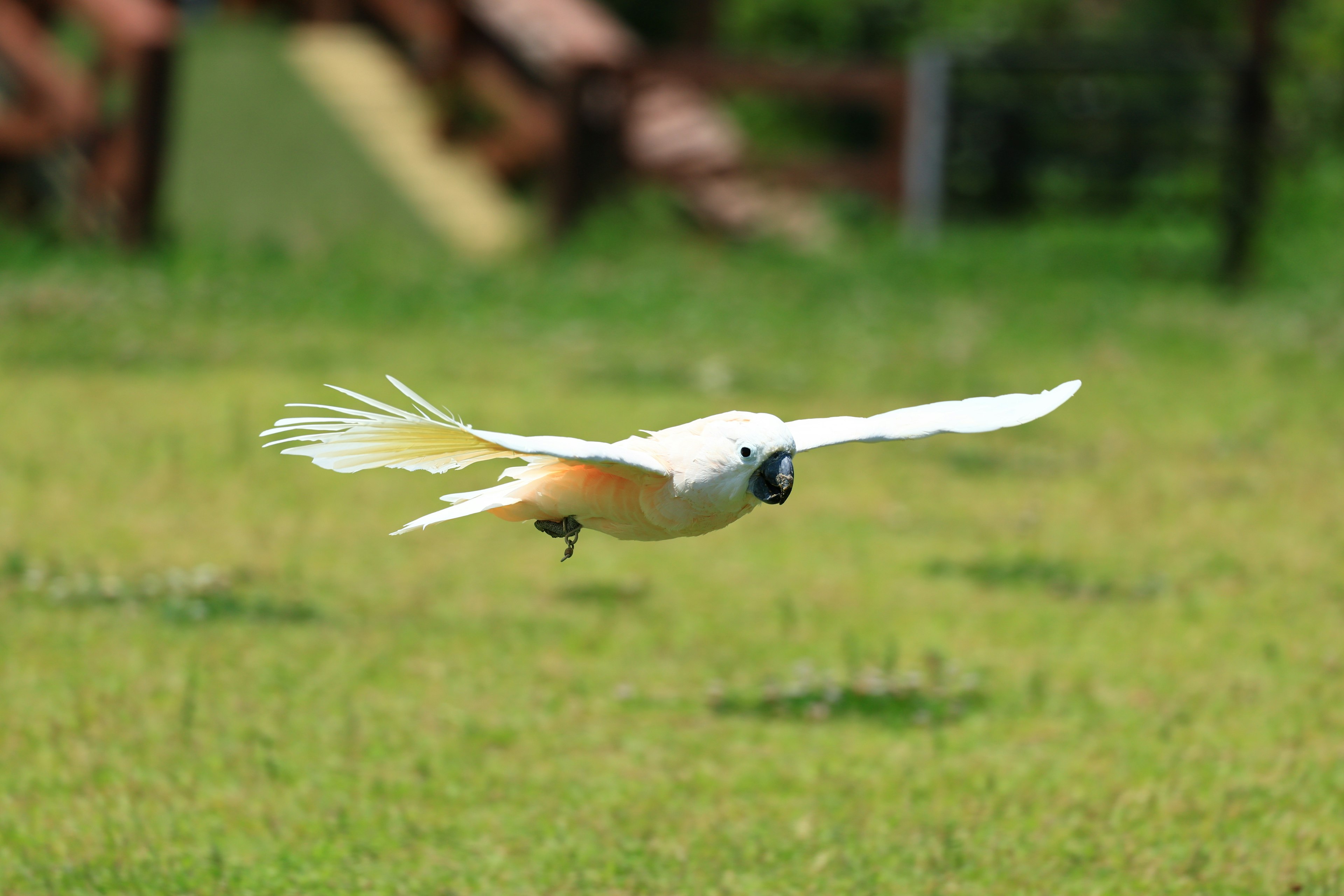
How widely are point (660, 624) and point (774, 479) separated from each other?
363 centimetres

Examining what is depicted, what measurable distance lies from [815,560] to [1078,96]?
1375cm

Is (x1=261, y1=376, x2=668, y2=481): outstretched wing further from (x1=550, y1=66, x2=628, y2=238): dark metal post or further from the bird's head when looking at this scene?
(x1=550, y1=66, x2=628, y2=238): dark metal post

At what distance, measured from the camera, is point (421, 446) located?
90.4 inches

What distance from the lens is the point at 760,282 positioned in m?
14.2

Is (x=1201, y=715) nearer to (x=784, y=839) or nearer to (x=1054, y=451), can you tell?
(x=784, y=839)

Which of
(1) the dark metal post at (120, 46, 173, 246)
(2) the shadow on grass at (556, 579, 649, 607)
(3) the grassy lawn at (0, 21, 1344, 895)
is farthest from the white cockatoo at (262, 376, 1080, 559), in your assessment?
(1) the dark metal post at (120, 46, 173, 246)

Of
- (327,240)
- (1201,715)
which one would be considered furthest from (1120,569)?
(327,240)

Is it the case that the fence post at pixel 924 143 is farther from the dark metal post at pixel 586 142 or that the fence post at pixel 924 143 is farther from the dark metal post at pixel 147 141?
the dark metal post at pixel 147 141

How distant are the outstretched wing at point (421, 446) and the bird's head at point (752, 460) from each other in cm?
8

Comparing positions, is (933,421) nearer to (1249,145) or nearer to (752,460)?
(752,460)

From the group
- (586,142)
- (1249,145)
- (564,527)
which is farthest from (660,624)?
(586,142)

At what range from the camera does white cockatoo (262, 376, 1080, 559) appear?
2205 millimetres

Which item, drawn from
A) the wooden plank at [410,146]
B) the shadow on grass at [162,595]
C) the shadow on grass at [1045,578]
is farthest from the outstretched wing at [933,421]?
the wooden plank at [410,146]

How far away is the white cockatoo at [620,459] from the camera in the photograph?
2.21 meters
